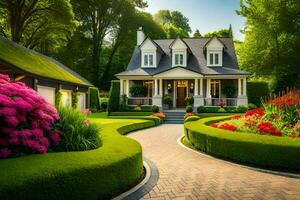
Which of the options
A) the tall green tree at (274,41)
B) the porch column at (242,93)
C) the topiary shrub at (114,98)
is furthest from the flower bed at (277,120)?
the tall green tree at (274,41)

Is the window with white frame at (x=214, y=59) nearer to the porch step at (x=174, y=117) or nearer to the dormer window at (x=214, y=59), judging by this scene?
the dormer window at (x=214, y=59)

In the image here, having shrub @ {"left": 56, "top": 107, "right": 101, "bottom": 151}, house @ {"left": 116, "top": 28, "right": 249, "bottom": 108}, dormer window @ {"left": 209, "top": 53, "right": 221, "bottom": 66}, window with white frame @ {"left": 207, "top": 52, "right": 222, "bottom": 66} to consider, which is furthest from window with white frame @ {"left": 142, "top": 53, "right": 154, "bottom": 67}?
shrub @ {"left": 56, "top": 107, "right": 101, "bottom": 151}

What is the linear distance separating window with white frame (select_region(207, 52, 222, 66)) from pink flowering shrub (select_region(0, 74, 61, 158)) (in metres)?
25.9

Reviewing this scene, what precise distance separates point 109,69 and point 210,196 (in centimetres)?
4693

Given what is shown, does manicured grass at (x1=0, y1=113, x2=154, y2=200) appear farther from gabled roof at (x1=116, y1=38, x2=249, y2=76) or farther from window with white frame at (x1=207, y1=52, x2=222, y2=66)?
window with white frame at (x1=207, y1=52, x2=222, y2=66)

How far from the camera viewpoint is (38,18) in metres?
30.6

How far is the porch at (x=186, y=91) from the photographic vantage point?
2897 centimetres

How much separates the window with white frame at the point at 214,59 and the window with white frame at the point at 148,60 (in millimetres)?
6126

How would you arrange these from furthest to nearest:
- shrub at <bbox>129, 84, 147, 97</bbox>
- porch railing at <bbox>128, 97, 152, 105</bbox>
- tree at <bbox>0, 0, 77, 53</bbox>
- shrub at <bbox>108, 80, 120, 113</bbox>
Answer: shrub at <bbox>129, 84, 147, 97</bbox>
porch railing at <bbox>128, 97, 152, 105</bbox>
shrub at <bbox>108, 80, 120, 113</bbox>
tree at <bbox>0, 0, 77, 53</bbox>

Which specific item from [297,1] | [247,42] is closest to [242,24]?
[247,42]

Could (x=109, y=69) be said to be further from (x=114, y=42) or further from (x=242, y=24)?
(x=242, y=24)

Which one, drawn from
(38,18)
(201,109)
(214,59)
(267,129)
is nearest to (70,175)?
(267,129)

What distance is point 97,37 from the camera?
4900 centimetres

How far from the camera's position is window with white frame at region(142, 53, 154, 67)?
105ft
